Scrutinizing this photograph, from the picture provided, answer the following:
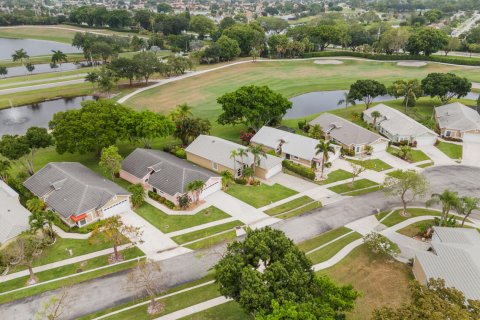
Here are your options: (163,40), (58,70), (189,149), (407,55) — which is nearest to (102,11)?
(163,40)

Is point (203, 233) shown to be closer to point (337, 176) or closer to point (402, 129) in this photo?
point (337, 176)

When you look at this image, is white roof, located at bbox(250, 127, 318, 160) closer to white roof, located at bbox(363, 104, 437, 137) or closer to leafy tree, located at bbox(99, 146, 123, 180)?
white roof, located at bbox(363, 104, 437, 137)

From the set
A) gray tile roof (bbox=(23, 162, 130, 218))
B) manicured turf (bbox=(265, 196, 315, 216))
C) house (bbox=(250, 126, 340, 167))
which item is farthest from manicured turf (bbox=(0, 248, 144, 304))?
house (bbox=(250, 126, 340, 167))

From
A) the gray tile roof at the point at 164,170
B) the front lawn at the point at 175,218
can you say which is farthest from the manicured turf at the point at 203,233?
the gray tile roof at the point at 164,170

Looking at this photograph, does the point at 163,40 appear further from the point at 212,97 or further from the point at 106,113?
the point at 106,113

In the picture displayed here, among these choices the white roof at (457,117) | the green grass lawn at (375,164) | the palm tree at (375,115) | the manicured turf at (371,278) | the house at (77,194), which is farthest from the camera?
the palm tree at (375,115)

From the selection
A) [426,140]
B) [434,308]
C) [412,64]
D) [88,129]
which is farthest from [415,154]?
[412,64]

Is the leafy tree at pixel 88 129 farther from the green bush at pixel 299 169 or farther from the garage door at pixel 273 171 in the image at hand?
the green bush at pixel 299 169
